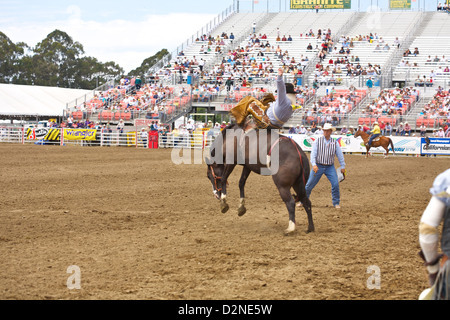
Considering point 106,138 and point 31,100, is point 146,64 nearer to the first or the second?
point 31,100

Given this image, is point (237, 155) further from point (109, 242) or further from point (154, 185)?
point (154, 185)

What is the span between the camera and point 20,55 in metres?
85.3

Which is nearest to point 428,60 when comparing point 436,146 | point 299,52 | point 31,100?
point 299,52

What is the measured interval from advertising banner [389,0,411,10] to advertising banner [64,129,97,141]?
111 ft

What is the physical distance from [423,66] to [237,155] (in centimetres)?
3565

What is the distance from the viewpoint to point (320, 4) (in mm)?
56125

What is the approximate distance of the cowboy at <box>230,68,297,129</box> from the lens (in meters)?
7.96

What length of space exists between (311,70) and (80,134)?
61.3ft

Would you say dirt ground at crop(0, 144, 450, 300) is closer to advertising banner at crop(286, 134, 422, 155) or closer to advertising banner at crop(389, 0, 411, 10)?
advertising banner at crop(286, 134, 422, 155)

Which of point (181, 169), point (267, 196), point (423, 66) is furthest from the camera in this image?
point (423, 66)

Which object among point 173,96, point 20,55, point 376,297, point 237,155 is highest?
point 20,55

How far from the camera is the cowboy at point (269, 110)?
7.96 metres

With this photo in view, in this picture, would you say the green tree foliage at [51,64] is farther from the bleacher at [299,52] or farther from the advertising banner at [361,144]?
the advertising banner at [361,144]

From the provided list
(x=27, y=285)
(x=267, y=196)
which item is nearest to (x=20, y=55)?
(x=267, y=196)
